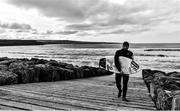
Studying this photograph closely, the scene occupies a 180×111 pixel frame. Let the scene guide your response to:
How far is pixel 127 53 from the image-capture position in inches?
209


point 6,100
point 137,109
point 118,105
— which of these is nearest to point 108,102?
point 118,105

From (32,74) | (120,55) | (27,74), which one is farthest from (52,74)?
(120,55)

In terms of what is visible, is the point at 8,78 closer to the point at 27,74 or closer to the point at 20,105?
the point at 27,74

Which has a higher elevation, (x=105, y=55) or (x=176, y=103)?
(x=176, y=103)

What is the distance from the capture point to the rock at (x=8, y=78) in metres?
6.80

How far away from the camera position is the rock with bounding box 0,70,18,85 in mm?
6795

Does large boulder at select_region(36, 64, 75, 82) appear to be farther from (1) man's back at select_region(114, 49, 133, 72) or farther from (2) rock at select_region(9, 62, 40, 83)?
(1) man's back at select_region(114, 49, 133, 72)

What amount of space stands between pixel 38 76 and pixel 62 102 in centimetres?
405

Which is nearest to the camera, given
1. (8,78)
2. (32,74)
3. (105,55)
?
(8,78)

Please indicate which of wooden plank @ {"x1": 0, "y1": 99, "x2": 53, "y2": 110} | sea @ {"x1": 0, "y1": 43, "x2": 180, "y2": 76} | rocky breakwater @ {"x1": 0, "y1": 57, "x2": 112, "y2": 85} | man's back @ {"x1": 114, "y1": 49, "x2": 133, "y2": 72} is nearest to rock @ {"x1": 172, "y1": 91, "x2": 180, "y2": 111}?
man's back @ {"x1": 114, "y1": 49, "x2": 133, "y2": 72}

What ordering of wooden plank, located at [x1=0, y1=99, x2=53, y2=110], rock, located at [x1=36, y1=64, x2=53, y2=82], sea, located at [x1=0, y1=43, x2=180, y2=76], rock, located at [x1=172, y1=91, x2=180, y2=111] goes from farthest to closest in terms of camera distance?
1. sea, located at [x1=0, y1=43, x2=180, y2=76]
2. rock, located at [x1=36, y1=64, x2=53, y2=82]
3. wooden plank, located at [x1=0, y1=99, x2=53, y2=110]
4. rock, located at [x1=172, y1=91, x2=180, y2=111]

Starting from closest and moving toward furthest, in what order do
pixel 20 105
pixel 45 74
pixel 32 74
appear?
pixel 20 105, pixel 32 74, pixel 45 74

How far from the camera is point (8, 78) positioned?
22.9ft

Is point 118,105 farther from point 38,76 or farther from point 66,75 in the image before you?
point 66,75
